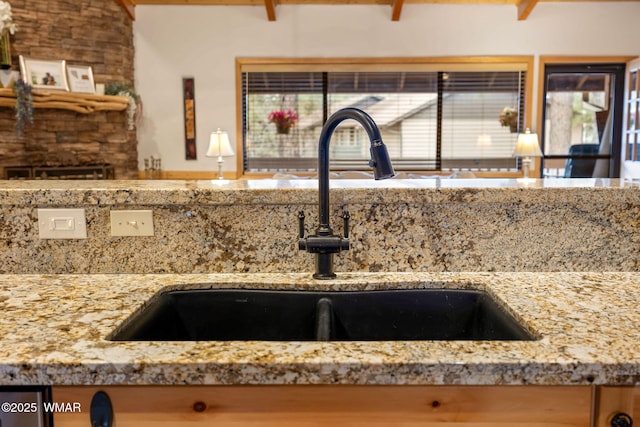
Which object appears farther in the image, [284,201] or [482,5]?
[482,5]

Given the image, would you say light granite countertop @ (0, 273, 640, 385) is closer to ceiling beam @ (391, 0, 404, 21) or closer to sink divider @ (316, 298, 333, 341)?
sink divider @ (316, 298, 333, 341)

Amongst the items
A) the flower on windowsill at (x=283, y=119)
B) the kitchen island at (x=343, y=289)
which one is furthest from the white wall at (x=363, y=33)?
the kitchen island at (x=343, y=289)

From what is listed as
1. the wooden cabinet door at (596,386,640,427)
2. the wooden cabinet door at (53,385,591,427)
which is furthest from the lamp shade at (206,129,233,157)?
the wooden cabinet door at (596,386,640,427)

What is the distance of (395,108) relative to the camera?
6.64 m

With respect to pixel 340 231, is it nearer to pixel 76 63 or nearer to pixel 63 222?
pixel 63 222

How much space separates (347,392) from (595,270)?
809 mm

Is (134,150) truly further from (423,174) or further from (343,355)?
(343,355)

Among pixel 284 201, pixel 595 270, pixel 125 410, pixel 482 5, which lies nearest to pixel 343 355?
pixel 125 410

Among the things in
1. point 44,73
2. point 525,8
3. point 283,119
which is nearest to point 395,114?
point 283,119

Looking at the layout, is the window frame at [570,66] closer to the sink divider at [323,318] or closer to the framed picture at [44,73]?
the framed picture at [44,73]

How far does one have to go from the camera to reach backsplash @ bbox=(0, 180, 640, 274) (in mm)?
1294

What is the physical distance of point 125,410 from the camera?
807mm

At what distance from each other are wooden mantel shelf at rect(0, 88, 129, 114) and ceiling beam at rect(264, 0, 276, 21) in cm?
184

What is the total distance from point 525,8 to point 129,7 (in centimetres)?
449
